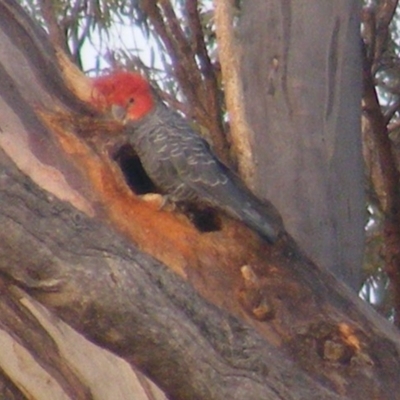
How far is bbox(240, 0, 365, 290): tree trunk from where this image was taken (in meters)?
2.39

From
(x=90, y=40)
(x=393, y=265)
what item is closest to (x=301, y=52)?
(x=393, y=265)

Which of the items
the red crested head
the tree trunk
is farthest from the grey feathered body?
the tree trunk

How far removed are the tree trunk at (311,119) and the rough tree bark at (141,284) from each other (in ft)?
0.94

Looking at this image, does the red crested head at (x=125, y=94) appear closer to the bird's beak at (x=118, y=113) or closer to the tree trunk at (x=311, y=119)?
the bird's beak at (x=118, y=113)

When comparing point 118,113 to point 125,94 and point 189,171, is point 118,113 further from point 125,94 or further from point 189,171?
point 189,171

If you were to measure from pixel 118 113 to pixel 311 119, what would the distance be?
46 centimetres

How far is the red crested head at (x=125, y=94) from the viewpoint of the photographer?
233 centimetres

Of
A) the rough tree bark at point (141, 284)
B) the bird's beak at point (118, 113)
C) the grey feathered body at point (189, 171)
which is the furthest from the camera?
the bird's beak at point (118, 113)

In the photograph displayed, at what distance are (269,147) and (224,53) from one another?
30 centimetres

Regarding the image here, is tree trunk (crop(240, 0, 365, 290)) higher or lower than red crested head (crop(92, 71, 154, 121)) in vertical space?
lower

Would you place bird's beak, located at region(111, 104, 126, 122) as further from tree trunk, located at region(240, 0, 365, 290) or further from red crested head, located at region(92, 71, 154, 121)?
tree trunk, located at region(240, 0, 365, 290)

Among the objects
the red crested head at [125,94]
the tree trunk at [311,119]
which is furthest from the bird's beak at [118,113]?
the tree trunk at [311,119]

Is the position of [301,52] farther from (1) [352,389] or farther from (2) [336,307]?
(1) [352,389]

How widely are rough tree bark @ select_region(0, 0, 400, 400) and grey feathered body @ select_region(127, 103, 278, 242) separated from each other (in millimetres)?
44
